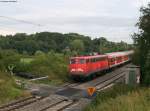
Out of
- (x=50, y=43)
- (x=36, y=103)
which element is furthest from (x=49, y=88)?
(x=50, y=43)

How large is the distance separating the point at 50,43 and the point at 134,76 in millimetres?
72217

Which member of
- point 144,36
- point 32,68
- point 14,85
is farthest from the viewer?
point 32,68

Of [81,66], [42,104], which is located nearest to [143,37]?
[81,66]

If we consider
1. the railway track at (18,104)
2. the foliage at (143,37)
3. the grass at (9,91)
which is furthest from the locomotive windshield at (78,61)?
the railway track at (18,104)

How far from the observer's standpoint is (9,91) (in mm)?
25688

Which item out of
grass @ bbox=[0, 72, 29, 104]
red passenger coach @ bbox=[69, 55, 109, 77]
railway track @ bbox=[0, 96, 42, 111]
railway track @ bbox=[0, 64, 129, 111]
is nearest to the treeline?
red passenger coach @ bbox=[69, 55, 109, 77]

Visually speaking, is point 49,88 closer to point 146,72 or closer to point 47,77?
point 47,77

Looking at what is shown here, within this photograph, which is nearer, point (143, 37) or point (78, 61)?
point (143, 37)

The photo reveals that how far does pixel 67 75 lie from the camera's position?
40312 mm

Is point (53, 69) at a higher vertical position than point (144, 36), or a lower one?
lower

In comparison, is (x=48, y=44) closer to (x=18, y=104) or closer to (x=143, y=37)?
(x=143, y=37)

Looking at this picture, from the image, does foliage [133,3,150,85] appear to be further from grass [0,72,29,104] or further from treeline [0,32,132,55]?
treeline [0,32,132,55]

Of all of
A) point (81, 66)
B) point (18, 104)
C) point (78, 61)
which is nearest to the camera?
point (18, 104)

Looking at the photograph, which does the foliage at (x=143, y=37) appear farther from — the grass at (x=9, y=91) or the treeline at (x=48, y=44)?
the treeline at (x=48, y=44)
